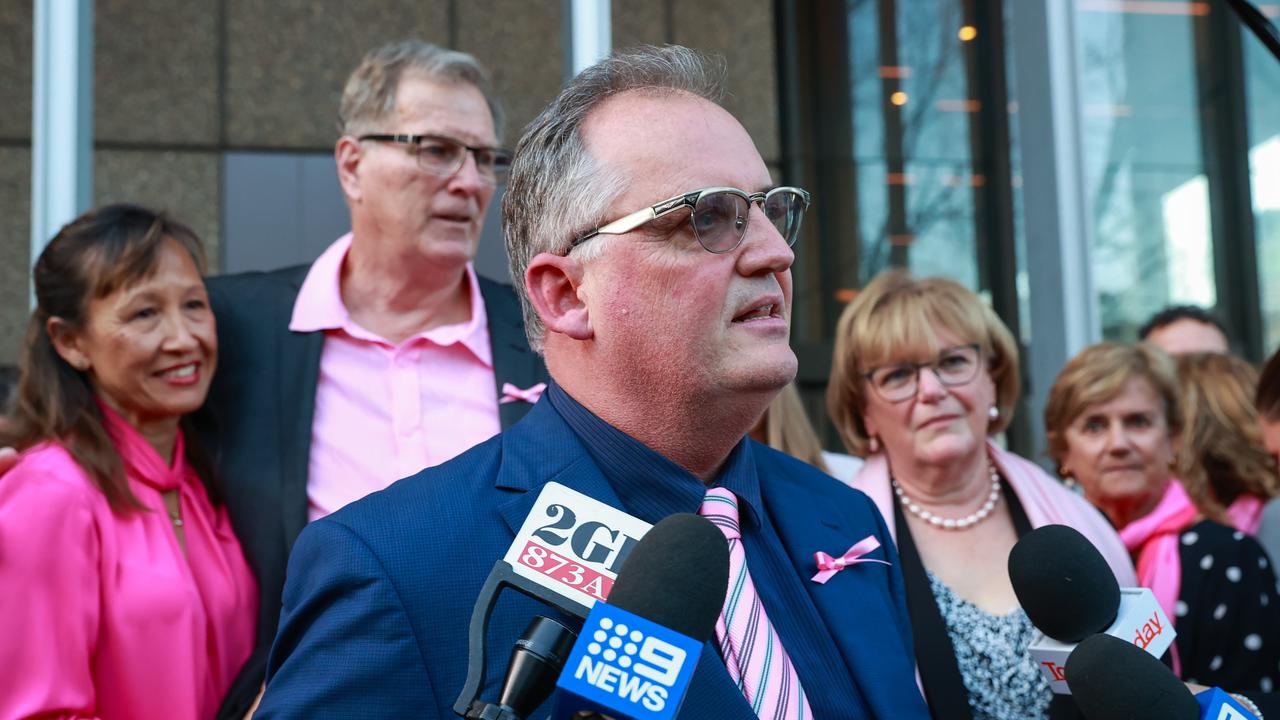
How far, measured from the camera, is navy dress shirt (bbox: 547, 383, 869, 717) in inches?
76.9

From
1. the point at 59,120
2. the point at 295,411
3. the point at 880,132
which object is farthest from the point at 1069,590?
the point at 880,132

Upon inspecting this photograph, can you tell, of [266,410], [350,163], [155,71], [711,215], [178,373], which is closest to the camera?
[711,215]

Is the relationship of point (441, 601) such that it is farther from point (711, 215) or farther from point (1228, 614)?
point (1228, 614)

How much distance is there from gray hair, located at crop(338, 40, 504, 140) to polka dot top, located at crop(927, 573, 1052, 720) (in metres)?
1.74

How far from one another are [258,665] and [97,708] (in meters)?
0.30

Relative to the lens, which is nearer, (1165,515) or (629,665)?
(629,665)

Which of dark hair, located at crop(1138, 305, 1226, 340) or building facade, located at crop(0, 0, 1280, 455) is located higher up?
building facade, located at crop(0, 0, 1280, 455)

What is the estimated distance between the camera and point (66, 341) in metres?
2.84

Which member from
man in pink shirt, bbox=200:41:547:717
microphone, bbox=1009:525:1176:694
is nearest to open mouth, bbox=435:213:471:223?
man in pink shirt, bbox=200:41:547:717

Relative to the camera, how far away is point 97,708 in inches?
97.7

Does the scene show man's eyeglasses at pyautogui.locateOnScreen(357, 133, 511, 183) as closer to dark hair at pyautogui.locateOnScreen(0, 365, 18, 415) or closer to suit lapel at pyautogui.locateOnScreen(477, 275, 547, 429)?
suit lapel at pyautogui.locateOnScreen(477, 275, 547, 429)

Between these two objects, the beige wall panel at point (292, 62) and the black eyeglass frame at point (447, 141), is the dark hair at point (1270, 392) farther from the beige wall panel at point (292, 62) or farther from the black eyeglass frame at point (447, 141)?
the beige wall panel at point (292, 62)

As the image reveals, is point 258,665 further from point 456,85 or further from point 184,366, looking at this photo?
point 456,85

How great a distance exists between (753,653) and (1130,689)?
0.55 meters
